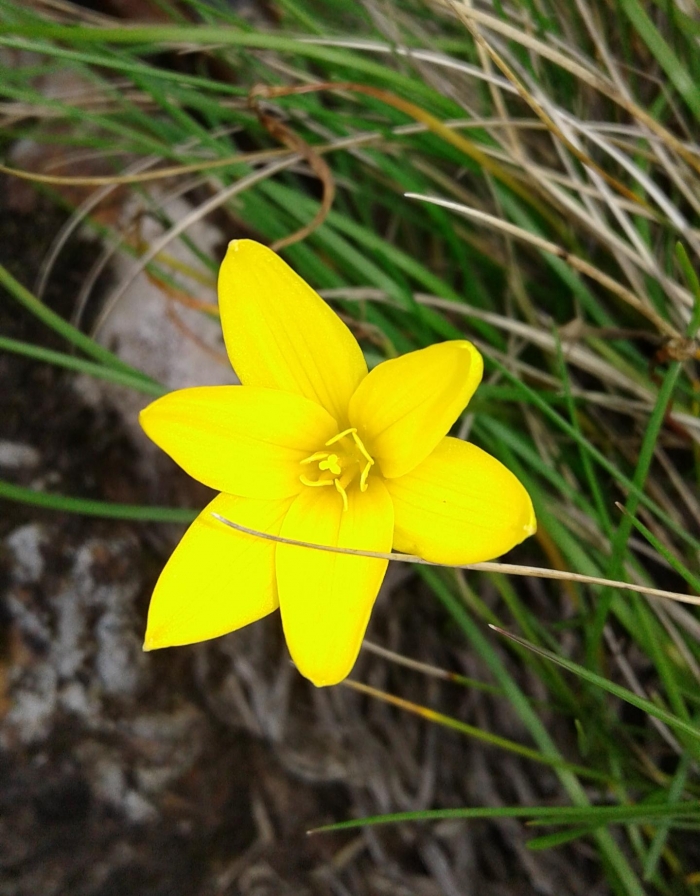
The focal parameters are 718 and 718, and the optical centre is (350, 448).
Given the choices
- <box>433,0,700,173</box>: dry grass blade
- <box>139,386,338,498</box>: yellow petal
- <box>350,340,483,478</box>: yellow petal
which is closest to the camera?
<box>350,340,483,478</box>: yellow petal

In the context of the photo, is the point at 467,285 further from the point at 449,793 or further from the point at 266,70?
the point at 449,793

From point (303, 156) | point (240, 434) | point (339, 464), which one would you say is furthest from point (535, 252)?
point (240, 434)

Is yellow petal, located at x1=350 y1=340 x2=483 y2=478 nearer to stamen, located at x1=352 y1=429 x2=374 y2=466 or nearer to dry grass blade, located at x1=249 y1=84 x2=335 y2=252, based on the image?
stamen, located at x1=352 y1=429 x2=374 y2=466

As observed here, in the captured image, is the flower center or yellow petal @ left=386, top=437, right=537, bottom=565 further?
the flower center

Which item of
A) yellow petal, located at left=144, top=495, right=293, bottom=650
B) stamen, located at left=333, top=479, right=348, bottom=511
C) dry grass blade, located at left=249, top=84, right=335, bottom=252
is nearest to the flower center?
stamen, located at left=333, top=479, right=348, bottom=511

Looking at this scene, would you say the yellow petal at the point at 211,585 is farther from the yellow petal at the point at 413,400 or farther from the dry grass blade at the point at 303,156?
the dry grass blade at the point at 303,156

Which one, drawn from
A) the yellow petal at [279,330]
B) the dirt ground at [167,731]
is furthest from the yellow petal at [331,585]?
the dirt ground at [167,731]

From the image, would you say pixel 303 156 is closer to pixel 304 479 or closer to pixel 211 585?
pixel 304 479
